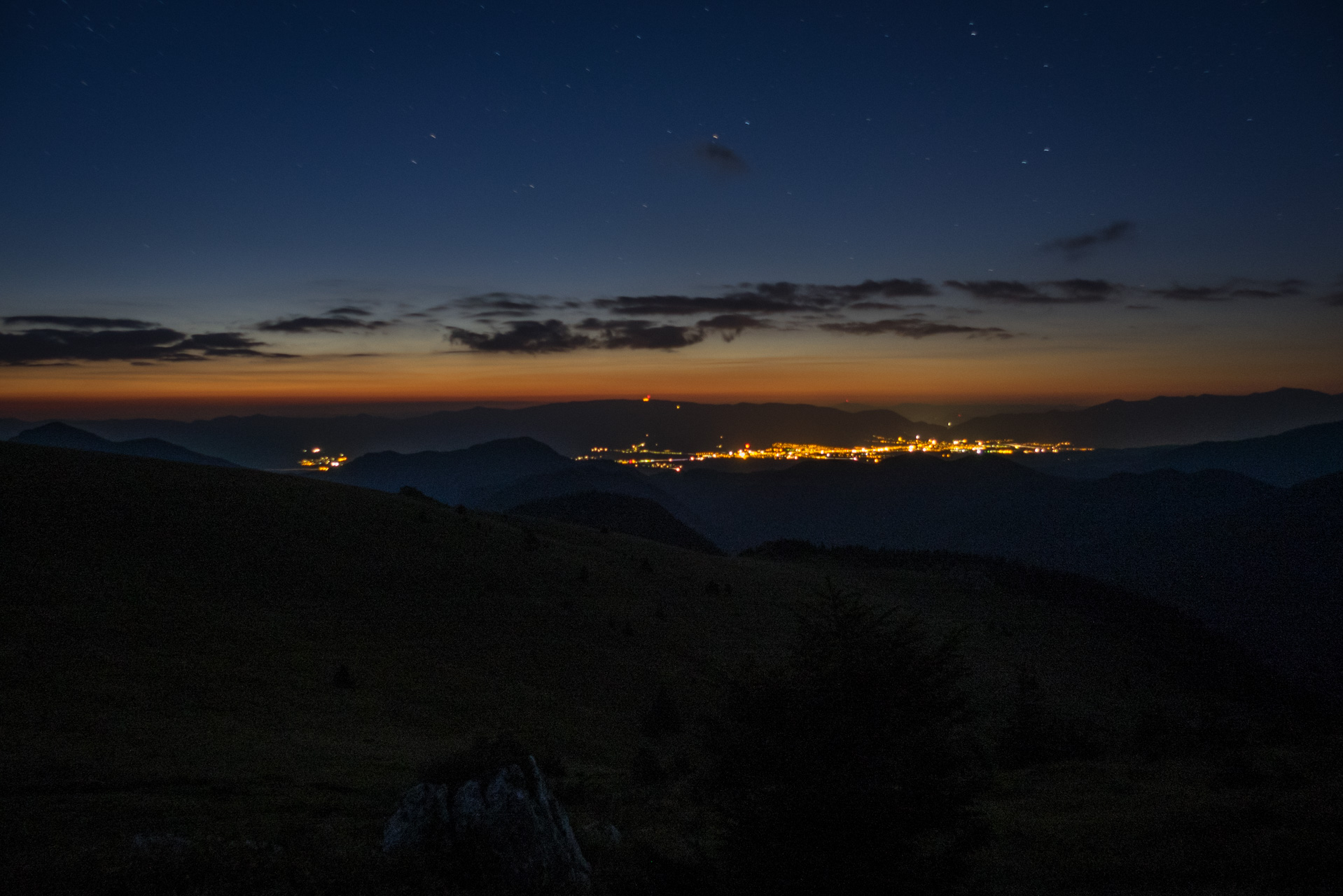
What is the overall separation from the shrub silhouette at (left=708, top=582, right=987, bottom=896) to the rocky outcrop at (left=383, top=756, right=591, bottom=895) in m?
5.20

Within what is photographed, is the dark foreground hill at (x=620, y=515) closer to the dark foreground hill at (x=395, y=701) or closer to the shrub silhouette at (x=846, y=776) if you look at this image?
the dark foreground hill at (x=395, y=701)

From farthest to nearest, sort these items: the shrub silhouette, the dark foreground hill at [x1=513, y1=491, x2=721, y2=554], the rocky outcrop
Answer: the dark foreground hill at [x1=513, y1=491, x2=721, y2=554], the rocky outcrop, the shrub silhouette

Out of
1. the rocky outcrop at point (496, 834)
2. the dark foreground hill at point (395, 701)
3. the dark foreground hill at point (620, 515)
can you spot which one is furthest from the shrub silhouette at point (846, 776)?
the dark foreground hill at point (620, 515)

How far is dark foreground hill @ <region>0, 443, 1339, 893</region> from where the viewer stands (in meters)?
11.9

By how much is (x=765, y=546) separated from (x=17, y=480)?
88303mm

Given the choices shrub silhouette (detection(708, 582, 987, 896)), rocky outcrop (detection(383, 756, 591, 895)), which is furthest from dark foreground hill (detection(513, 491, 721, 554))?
shrub silhouette (detection(708, 582, 987, 896))

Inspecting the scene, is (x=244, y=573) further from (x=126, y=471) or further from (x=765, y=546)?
(x=765, y=546)

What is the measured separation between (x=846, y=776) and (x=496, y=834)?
7498 mm

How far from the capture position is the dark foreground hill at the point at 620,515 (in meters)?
125

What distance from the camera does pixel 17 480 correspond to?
38219 millimetres

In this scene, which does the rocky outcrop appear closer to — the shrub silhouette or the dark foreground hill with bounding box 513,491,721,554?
the shrub silhouette

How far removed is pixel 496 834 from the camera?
12.1m

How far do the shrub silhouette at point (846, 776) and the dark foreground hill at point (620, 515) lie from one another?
354ft

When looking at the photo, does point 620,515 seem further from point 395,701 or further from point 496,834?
point 496,834
